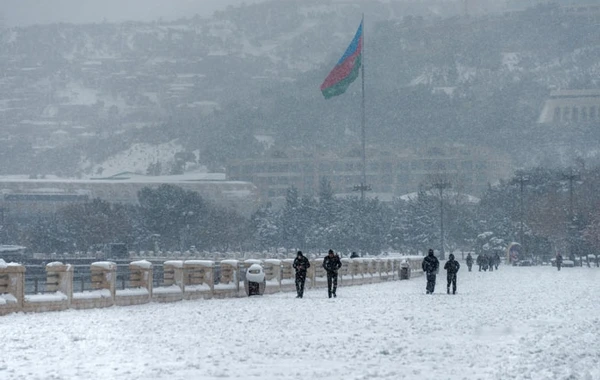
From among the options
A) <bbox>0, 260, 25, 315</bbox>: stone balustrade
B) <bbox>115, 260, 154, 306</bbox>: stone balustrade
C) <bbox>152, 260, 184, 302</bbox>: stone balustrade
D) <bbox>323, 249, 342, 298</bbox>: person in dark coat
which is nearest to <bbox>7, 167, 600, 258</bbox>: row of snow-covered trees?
<bbox>323, 249, 342, 298</bbox>: person in dark coat

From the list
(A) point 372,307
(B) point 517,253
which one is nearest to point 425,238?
(B) point 517,253

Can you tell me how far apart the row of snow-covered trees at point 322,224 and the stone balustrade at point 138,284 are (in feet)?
350

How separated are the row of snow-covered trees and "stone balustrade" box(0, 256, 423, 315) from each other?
106668mm

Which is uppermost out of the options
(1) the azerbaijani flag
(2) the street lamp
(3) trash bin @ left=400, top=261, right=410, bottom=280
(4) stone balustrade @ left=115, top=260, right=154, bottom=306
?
(1) the azerbaijani flag

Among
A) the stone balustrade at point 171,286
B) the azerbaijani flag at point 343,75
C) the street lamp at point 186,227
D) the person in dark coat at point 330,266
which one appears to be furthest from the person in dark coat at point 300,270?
the street lamp at point 186,227

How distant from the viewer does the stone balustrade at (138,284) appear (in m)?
37.5

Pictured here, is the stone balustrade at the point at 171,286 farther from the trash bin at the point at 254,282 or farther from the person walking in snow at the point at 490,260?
the person walking in snow at the point at 490,260

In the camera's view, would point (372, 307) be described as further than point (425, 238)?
No

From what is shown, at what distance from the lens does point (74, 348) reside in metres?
25.9

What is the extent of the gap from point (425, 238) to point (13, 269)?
472 feet

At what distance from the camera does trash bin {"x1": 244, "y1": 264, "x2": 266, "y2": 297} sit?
5066 centimetres

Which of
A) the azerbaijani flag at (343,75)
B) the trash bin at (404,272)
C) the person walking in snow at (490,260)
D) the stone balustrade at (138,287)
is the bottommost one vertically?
the stone balustrade at (138,287)

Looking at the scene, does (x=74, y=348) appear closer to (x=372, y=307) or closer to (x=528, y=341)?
(x=528, y=341)

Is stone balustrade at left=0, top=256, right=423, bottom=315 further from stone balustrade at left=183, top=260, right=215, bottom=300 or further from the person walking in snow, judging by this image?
the person walking in snow
